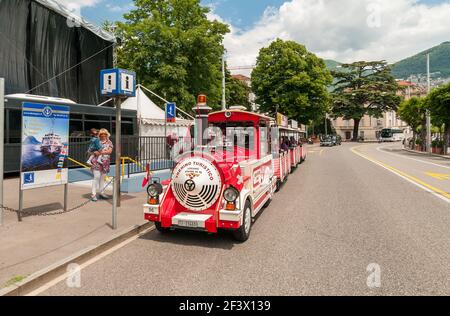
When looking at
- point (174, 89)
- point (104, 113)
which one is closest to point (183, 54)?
point (174, 89)

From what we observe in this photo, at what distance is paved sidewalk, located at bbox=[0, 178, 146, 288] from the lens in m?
4.47

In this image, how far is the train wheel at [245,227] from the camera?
216 inches

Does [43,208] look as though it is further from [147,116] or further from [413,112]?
[413,112]

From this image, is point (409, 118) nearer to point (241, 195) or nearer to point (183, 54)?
→ point (183, 54)

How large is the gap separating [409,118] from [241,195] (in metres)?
40.2

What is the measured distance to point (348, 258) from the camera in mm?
4781

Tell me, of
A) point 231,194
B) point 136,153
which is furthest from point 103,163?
point 136,153

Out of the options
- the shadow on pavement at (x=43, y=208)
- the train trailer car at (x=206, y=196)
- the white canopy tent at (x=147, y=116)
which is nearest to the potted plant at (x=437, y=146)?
the white canopy tent at (x=147, y=116)

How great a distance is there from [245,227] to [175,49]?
927 inches

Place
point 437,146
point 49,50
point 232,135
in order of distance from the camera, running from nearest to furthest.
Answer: point 232,135 → point 49,50 → point 437,146

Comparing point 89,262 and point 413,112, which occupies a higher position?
point 413,112

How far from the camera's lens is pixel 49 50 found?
1927 centimetres

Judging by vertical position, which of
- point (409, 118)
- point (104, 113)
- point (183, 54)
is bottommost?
point (104, 113)

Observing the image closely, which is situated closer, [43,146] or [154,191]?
[154,191]
